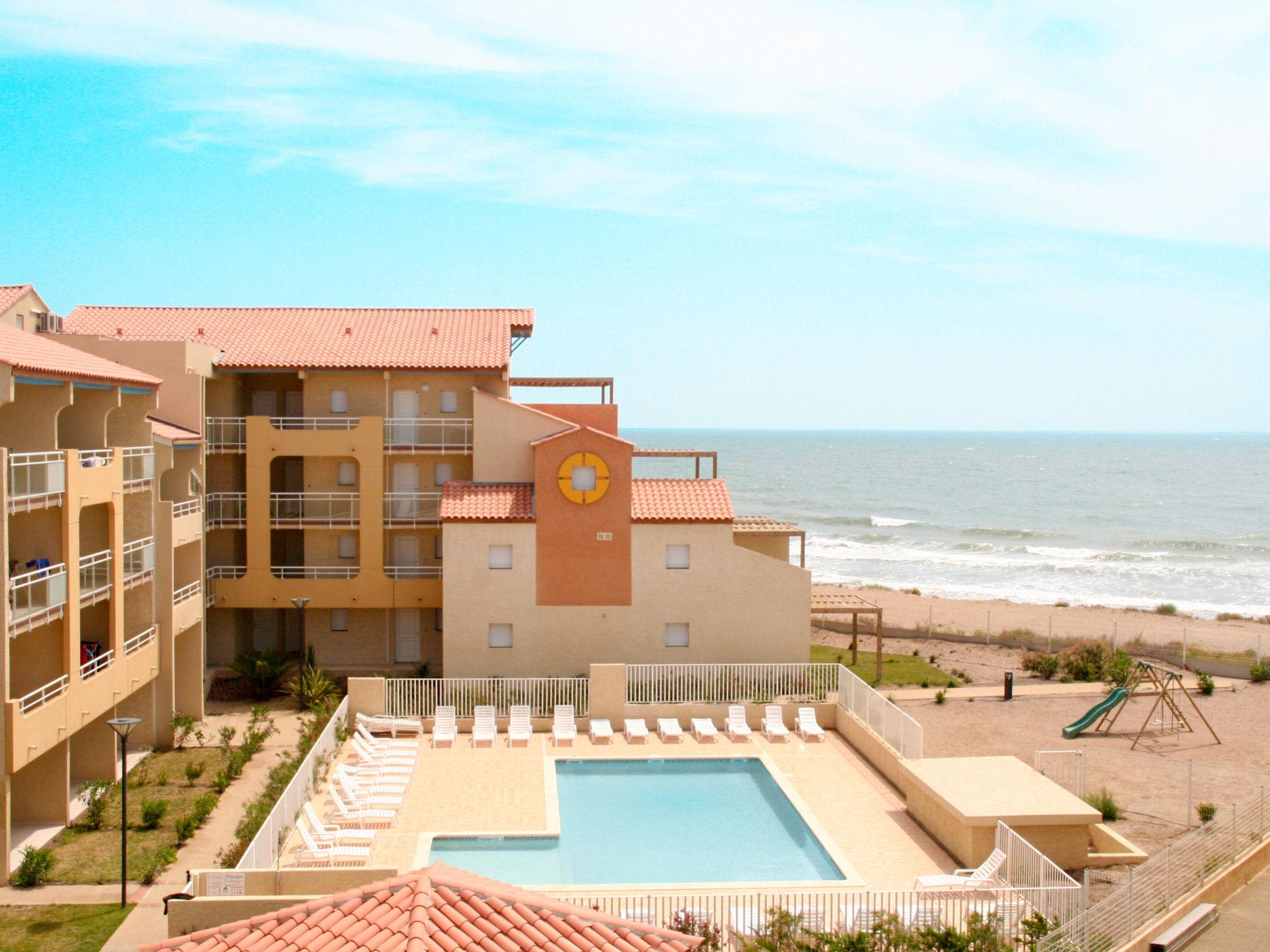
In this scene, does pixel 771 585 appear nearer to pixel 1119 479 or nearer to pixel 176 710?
pixel 176 710

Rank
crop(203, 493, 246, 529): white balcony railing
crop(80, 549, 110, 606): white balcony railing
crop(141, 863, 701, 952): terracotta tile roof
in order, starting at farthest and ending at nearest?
crop(203, 493, 246, 529): white balcony railing, crop(80, 549, 110, 606): white balcony railing, crop(141, 863, 701, 952): terracotta tile roof

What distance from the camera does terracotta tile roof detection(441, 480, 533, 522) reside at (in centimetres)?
2991

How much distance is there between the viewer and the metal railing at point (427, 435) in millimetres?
32969

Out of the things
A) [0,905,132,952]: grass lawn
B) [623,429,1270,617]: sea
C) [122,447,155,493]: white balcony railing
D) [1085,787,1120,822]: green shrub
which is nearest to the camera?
[0,905,132,952]: grass lawn

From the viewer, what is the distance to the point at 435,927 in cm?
1002

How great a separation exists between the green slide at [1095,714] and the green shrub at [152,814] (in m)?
20.8

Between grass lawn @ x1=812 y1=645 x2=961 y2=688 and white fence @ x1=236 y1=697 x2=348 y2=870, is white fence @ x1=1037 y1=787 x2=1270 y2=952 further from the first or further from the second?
grass lawn @ x1=812 y1=645 x2=961 y2=688

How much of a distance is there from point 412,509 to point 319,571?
3.21 metres

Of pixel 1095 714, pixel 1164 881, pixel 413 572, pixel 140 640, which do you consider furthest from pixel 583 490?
pixel 1164 881

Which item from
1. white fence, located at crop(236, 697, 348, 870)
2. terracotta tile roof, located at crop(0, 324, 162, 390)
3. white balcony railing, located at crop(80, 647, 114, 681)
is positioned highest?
terracotta tile roof, located at crop(0, 324, 162, 390)

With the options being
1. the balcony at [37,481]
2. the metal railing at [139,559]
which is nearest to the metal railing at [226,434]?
the metal railing at [139,559]

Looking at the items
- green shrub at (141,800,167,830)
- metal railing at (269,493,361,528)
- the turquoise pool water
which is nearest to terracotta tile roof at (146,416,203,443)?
metal railing at (269,493,361,528)

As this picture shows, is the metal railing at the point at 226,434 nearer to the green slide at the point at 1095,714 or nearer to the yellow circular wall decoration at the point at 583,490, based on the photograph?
the yellow circular wall decoration at the point at 583,490

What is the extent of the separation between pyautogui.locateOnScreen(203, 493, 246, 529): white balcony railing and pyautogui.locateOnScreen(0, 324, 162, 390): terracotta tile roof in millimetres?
7121
